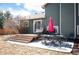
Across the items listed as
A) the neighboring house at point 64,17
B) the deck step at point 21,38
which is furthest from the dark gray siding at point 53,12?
the deck step at point 21,38

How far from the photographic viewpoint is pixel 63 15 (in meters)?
3.79

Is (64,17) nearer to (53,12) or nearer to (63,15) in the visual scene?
(63,15)

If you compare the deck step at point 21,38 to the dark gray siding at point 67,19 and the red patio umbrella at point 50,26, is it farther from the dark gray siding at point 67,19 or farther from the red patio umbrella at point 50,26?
the dark gray siding at point 67,19

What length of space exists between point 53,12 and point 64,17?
17 cm

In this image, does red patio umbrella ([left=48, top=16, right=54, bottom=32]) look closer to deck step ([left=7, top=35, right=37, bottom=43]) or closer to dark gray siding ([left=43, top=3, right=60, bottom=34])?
dark gray siding ([left=43, top=3, right=60, bottom=34])

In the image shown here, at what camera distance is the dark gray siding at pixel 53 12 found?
3771 millimetres

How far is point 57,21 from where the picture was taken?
378 cm

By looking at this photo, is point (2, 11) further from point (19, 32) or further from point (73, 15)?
point (73, 15)

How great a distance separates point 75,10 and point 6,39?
1.04 metres

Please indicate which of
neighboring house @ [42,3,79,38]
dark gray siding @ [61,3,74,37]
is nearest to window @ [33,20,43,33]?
neighboring house @ [42,3,79,38]

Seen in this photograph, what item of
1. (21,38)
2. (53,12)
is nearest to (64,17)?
(53,12)

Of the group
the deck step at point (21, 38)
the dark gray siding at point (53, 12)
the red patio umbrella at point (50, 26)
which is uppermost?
the dark gray siding at point (53, 12)

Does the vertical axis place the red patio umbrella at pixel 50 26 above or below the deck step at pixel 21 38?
above

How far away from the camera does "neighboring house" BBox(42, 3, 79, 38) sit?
3.77 meters
